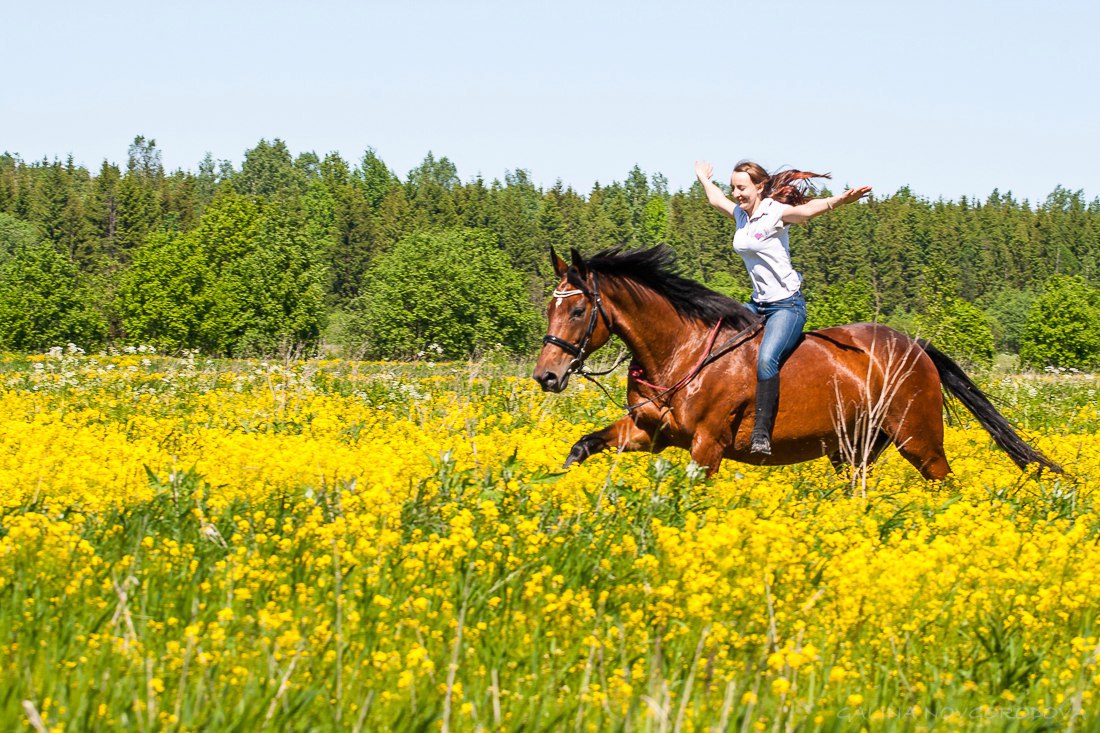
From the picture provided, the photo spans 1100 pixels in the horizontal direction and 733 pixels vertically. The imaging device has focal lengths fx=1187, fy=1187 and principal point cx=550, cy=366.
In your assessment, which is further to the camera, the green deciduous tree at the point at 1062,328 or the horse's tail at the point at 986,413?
the green deciduous tree at the point at 1062,328

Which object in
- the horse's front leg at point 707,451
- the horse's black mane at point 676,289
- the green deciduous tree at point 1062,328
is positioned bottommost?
the green deciduous tree at point 1062,328

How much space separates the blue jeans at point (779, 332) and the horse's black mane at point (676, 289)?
164mm

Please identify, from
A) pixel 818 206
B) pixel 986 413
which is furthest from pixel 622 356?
pixel 986 413

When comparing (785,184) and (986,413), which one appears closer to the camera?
(785,184)

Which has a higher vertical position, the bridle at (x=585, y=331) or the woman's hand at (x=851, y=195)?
the woman's hand at (x=851, y=195)

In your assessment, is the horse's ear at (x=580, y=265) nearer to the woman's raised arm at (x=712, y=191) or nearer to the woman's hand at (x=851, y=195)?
Result: the woman's raised arm at (x=712, y=191)

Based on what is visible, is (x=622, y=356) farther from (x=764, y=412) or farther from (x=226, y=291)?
(x=226, y=291)

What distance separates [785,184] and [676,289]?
106 centimetres

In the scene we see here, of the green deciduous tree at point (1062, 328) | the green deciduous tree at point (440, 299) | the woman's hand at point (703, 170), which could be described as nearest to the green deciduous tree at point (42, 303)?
the green deciduous tree at point (440, 299)

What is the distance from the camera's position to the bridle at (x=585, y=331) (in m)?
7.88

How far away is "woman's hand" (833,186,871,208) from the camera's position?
26.2ft

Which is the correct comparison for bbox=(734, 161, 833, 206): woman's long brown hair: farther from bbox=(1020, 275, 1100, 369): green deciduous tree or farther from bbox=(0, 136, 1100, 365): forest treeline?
bbox=(1020, 275, 1100, 369): green deciduous tree

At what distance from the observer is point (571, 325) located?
7.96m

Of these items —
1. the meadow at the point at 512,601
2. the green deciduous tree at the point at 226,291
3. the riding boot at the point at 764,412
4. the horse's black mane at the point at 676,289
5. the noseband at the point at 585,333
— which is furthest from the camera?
the green deciduous tree at the point at 226,291
